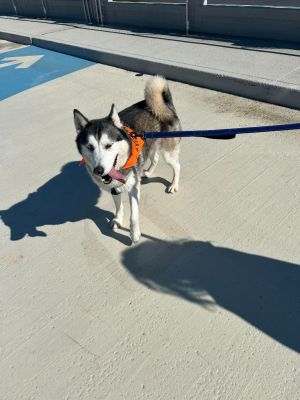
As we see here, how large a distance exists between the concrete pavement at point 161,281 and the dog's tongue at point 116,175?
685 mm

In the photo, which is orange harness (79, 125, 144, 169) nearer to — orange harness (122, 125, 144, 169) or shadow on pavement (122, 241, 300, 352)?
orange harness (122, 125, 144, 169)

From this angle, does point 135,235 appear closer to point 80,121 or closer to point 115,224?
point 115,224

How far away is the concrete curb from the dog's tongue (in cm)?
339

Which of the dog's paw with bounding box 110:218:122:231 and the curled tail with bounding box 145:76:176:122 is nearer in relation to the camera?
the dog's paw with bounding box 110:218:122:231

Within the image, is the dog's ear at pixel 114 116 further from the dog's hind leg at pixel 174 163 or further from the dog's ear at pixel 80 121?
the dog's hind leg at pixel 174 163

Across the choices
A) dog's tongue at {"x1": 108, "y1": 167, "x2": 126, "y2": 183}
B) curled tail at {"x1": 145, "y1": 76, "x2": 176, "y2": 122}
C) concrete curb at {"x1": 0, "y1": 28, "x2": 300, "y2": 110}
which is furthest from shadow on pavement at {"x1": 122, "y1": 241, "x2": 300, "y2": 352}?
concrete curb at {"x1": 0, "y1": 28, "x2": 300, "y2": 110}

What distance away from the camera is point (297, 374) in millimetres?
Answer: 2143

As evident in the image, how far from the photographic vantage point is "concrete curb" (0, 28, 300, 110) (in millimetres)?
5160

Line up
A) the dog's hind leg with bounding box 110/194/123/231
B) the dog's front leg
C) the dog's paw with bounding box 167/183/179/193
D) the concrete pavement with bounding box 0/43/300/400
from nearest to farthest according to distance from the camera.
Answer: the concrete pavement with bounding box 0/43/300/400, the dog's front leg, the dog's hind leg with bounding box 110/194/123/231, the dog's paw with bounding box 167/183/179/193

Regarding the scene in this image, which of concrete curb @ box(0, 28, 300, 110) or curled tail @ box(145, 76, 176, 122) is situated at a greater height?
curled tail @ box(145, 76, 176, 122)

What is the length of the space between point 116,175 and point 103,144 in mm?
291

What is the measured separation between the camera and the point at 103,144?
272 centimetres

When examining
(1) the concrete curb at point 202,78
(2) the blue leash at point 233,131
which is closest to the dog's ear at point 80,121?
(2) the blue leash at point 233,131

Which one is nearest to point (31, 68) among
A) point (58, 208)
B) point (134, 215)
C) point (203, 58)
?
point (203, 58)
